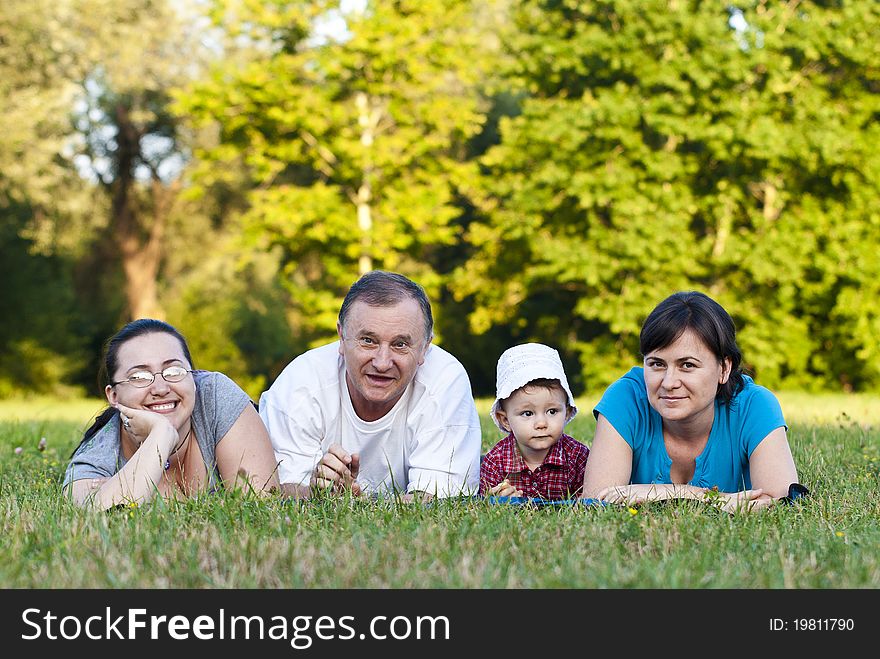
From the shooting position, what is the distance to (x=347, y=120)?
78.3 ft

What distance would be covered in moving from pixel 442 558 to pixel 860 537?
1.78 meters

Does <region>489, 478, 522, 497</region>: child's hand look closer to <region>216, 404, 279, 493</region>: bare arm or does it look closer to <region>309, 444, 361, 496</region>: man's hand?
<region>309, 444, 361, 496</region>: man's hand

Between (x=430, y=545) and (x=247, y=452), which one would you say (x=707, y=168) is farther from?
(x=430, y=545)

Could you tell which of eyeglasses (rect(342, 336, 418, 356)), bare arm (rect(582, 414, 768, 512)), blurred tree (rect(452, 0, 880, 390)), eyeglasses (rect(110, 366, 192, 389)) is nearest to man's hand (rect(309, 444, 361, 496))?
eyeglasses (rect(342, 336, 418, 356))

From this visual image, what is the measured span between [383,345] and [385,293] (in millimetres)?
273

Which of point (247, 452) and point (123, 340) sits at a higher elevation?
point (123, 340)

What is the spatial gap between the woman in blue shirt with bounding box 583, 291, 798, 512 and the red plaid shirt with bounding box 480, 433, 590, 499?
1.52 feet

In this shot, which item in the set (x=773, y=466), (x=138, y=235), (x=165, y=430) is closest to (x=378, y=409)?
(x=165, y=430)

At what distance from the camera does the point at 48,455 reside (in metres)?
7.08

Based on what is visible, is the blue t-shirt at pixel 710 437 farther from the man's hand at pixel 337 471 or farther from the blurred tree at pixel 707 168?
the blurred tree at pixel 707 168

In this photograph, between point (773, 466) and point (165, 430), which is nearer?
point (165, 430)

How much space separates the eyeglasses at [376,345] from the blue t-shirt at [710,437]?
41.6 inches
